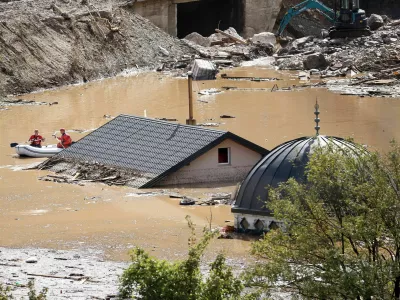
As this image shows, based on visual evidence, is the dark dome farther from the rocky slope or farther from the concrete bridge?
the concrete bridge

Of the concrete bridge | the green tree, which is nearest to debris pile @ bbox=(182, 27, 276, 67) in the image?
the concrete bridge

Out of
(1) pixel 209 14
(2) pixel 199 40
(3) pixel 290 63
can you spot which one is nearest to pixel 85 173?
(3) pixel 290 63

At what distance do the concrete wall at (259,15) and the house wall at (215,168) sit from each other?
135 feet

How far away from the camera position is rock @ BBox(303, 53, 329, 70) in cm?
5669

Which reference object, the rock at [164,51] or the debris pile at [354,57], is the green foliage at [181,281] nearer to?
the debris pile at [354,57]

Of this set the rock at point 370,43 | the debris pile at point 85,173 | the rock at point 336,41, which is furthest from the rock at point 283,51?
the debris pile at point 85,173

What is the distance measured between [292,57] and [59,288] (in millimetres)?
44275

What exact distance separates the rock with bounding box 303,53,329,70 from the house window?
99.5 feet

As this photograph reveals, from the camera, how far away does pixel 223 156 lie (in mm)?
27031

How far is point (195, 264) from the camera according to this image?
42.5 ft

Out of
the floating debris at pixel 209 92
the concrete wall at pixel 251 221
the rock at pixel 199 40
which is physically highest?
the rock at pixel 199 40

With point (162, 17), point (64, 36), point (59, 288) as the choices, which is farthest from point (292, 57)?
point (59, 288)

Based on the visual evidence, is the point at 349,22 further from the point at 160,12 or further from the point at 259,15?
the point at 160,12

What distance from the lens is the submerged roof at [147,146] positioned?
26.5 meters
